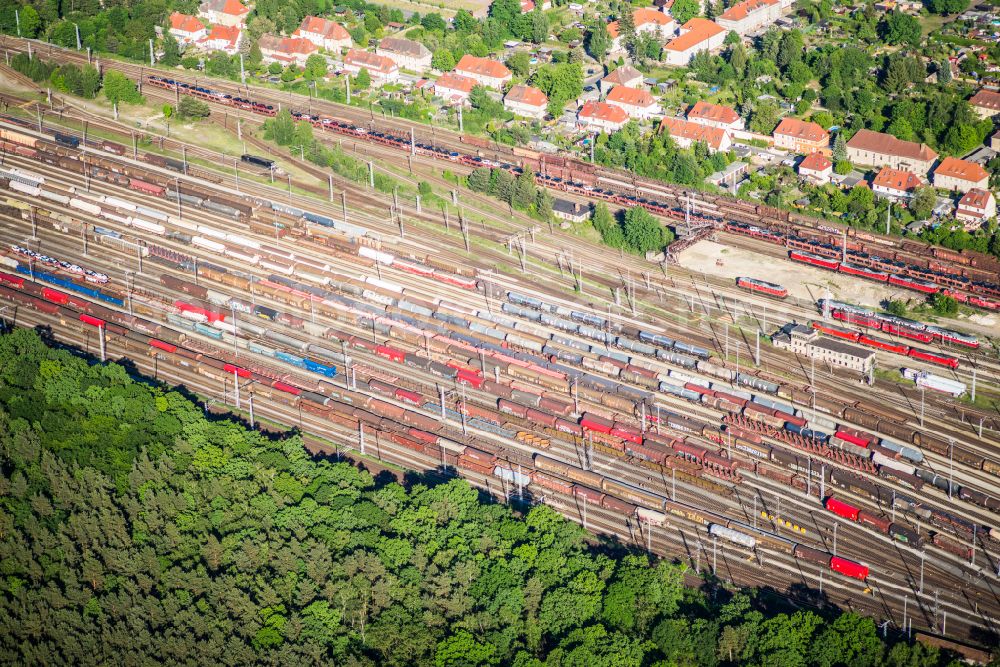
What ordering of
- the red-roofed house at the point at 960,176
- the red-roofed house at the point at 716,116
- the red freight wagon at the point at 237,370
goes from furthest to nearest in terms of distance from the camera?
the red-roofed house at the point at 716,116
the red-roofed house at the point at 960,176
the red freight wagon at the point at 237,370

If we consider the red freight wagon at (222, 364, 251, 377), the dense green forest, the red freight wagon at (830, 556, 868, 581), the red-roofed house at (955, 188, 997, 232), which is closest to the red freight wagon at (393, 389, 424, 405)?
the dense green forest

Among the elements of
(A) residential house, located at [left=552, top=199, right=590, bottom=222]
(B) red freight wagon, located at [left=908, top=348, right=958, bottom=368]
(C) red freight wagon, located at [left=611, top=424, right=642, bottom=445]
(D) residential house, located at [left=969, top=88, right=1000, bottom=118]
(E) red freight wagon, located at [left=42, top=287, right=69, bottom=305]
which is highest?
(D) residential house, located at [left=969, top=88, right=1000, bottom=118]

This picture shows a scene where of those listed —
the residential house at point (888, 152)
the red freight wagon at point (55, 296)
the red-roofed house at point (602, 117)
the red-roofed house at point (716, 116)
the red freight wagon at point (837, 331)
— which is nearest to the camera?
the red freight wagon at point (837, 331)

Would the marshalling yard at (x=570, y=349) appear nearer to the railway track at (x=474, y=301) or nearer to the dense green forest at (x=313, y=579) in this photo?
the railway track at (x=474, y=301)

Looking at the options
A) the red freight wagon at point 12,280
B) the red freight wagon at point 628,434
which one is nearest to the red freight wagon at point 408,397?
the red freight wagon at point 628,434

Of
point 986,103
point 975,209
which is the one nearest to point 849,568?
point 975,209

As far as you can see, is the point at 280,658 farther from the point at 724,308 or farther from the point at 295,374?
the point at 724,308

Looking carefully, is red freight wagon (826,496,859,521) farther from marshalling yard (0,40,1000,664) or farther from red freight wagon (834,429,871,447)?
red freight wagon (834,429,871,447)

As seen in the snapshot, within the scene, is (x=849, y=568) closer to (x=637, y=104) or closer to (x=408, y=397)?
(x=408, y=397)
